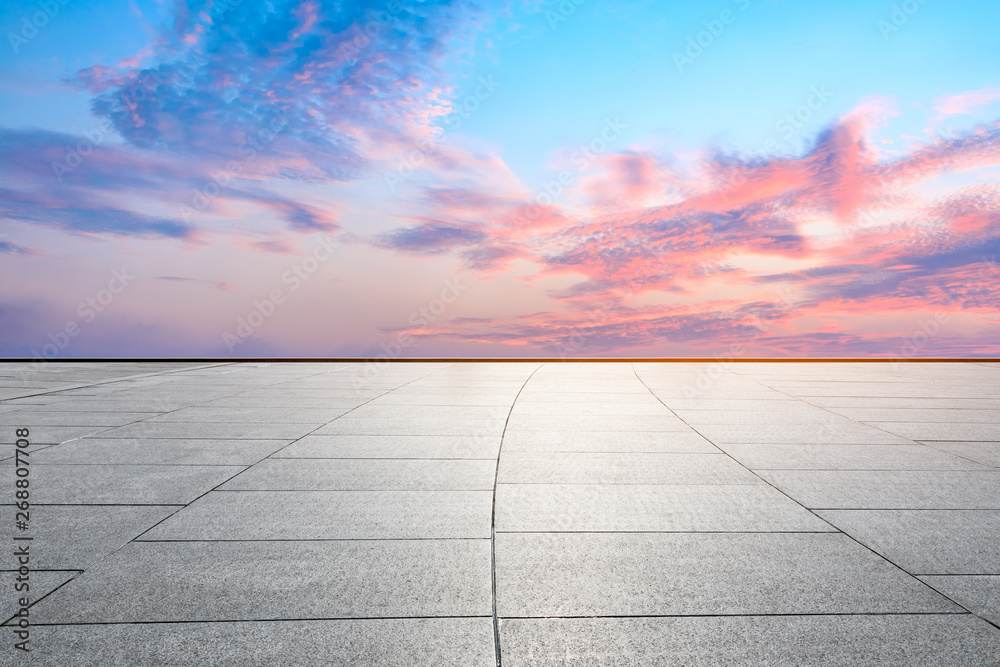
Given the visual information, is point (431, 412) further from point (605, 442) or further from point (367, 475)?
point (367, 475)

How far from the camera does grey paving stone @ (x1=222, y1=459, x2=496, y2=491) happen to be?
6.19 m

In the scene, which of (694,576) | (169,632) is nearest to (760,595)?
(694,576)

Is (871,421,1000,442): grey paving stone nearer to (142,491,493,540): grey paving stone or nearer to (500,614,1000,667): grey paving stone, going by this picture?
(500,614,1000,667): grey paving stone

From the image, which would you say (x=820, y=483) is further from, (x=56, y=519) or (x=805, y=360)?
(x=805, y=360)

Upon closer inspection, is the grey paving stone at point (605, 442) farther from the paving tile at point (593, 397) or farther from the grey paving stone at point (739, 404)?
the paving tile at point (593, 397)

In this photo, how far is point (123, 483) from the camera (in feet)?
20.8

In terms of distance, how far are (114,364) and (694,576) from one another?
23.3m

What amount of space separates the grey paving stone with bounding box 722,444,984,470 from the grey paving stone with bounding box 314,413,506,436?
3.43 m

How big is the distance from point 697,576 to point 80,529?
480 centimetres

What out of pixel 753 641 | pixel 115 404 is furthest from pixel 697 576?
pixel 115 404

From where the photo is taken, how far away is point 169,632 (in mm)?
3402

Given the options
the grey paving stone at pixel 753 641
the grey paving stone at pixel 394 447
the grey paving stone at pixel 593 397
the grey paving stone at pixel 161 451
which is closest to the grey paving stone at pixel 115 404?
the grey paving stone at pixel 161 451

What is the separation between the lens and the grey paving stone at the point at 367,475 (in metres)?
6.19

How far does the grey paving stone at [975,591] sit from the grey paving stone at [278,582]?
9.71ft
